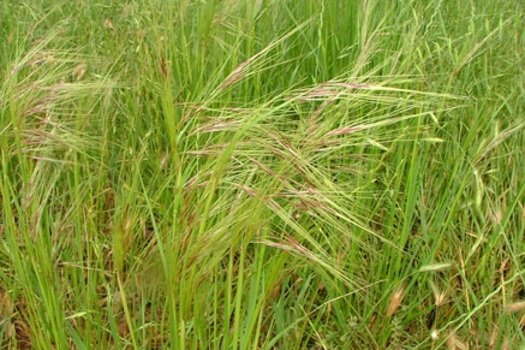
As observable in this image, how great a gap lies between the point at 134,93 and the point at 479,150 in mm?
856

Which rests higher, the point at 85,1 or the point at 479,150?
the point at 85,1

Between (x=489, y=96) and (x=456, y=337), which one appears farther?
(x=489, y=96)

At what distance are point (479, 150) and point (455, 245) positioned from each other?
22cm

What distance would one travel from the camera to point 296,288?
1.63 m

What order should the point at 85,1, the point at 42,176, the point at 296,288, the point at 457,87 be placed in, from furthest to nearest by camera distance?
the point at 85,1, the point at 457,87, the point at 296,288, the point at 42,176

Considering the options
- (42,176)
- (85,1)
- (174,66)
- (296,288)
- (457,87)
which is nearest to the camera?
(42,176)

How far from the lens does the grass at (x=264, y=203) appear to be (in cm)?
123

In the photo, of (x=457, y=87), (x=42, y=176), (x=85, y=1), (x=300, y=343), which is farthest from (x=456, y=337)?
(x=85, y=1)

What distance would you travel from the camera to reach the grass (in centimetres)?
123

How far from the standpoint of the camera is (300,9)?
7.32 feet

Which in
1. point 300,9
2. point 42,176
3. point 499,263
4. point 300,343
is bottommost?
point 300,343

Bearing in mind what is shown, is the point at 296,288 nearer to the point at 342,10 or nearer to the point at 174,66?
the point at 174,66

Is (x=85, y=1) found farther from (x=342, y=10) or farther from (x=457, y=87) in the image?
(x=457, y=87)

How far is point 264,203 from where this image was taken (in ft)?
3.74
